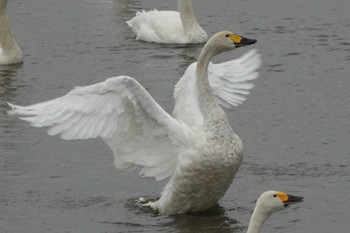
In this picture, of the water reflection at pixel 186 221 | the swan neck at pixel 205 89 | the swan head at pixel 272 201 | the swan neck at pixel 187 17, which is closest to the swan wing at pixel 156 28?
the swan neck at pixel 187 17

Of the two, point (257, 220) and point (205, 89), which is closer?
point (257, 220)

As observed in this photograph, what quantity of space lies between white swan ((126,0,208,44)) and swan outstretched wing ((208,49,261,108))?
6.69 metres

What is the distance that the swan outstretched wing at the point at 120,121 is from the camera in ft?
39.2

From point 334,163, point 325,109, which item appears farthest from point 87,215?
point 325,109

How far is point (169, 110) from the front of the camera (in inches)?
655

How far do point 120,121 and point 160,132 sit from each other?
423 millimetres

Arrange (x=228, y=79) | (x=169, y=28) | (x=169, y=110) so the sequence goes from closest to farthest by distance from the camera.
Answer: (x=228, y=79)
(x=169, y=110)
(x=169, y=28)

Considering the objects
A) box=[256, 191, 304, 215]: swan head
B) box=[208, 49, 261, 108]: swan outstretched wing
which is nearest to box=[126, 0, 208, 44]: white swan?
box=[208, 49, 261, 108]: swan outstretched wing

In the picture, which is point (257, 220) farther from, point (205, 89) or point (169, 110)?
point (169, 110)

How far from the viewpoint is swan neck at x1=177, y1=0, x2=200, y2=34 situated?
21141mm

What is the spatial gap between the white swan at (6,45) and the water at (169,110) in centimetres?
18

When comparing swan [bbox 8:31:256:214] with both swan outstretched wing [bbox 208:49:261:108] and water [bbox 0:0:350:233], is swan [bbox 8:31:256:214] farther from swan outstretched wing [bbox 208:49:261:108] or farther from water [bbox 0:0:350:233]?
swan outstretched wing [bbox 208:49:261:108]

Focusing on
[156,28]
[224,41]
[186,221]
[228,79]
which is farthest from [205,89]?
[156,28]

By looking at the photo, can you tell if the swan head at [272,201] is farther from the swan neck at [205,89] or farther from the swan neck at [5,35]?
the swan neck at [5,35]
